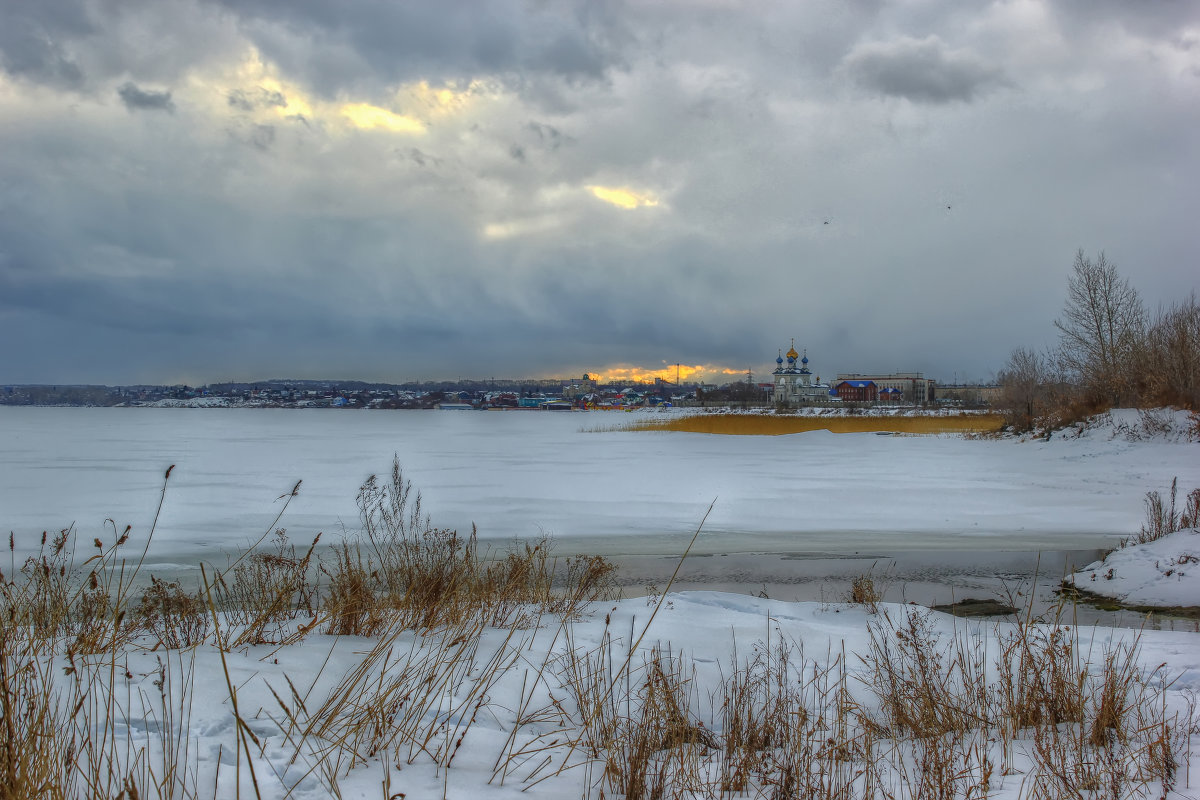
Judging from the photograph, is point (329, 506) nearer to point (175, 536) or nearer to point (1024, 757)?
point (175, 536)

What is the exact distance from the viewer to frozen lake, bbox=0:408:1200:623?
11.6m

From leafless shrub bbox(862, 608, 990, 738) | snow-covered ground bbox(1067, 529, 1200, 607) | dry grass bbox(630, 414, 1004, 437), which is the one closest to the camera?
leafless shrub bbox(862, 608, 990, 738)

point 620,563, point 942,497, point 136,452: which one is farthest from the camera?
point 136,452

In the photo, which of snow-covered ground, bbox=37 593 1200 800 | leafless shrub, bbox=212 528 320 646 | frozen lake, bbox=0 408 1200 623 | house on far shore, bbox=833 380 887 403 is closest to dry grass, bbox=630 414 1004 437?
frozen lake, bbox=0 408 1200 623

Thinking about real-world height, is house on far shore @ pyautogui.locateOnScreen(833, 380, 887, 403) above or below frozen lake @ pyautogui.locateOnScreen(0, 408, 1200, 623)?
above

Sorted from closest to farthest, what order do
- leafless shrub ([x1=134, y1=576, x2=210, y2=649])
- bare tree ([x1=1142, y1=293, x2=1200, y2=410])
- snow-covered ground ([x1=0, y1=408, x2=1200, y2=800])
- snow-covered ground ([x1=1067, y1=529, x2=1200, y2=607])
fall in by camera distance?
snow-covered ground ([x1=0, y1=408, x2=1200, y2=800]) < leafless shrub ([x1=134, y1=576, x2=210, y2=649]) < snow-covered ground ([x1=1067, y1=529, x2=1200, y2=607]) < bare tree ([x1=1142, y1=293, x2=1200, y2=410])

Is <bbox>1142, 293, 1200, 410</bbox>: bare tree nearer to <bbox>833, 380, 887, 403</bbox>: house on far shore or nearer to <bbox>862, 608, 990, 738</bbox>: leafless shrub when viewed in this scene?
<bbox>862, 608, 990, 738</bbox>: leafless shrub

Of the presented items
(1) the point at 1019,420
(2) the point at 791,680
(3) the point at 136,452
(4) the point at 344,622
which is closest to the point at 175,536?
(4) the point at 344,622

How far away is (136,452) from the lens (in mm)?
32188

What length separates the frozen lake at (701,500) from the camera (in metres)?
11.6

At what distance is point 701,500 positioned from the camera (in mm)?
18484

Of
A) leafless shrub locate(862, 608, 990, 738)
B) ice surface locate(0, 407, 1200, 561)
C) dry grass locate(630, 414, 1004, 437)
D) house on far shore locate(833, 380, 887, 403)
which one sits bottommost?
ice surface locate(0, 407, 1200, 561)

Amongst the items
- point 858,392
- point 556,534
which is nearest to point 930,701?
point 556,534

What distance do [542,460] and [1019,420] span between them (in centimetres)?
2640
